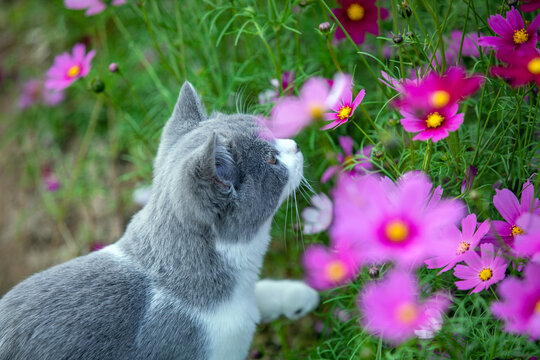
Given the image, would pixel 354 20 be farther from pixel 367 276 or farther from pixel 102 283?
pixel 102 283

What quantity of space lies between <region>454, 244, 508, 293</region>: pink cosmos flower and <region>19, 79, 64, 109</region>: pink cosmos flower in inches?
85.0

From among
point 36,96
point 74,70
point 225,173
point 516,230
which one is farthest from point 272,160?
point 36,96

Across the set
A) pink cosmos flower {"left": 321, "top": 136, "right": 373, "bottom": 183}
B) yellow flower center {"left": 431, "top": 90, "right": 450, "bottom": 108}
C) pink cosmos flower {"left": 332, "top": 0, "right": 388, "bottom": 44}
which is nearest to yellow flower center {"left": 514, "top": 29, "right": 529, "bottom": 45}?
yellow flower center {"left": 431, "top": 90, "right": 450, "bottom": 108}

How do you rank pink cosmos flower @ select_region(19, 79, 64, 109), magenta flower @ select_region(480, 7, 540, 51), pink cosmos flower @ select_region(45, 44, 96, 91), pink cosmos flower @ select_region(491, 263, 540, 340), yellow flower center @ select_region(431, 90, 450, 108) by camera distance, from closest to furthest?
pink cosmos flower @ select_region(491, 263, 540, 340) < yellow flower center @ select_region(431, 90, 450, 108) < magenta flower @ select_region(480, 7, 540, 51) < pink cosmos flower @ select_region(45, 44, 96, 91) < pink cosmos flower @ select_region(19, 79, 64, 109)

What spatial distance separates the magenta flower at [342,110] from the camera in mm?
1150

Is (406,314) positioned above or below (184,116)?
below

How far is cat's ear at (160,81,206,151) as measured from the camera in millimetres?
1429

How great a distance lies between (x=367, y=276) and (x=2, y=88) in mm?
2576

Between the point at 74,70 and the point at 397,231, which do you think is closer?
the point at 397,231

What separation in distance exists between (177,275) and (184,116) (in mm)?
465

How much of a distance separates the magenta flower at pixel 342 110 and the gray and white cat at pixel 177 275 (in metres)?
0.19

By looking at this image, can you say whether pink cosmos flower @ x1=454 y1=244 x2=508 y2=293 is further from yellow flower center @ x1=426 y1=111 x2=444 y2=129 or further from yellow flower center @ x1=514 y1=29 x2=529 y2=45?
yellow flower center @ x1=514 y1=29 x2=529 y2=45

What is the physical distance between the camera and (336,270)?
1.27 metres

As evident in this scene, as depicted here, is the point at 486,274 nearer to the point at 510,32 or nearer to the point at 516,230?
the point at 516,230
